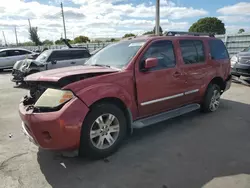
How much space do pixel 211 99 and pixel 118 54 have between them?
2.64 meters

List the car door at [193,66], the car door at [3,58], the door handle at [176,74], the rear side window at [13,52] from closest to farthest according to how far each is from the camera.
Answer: the door handle at [176,74], the car door at [193,66], the car door at [3,58], the rear side window at [13,52]

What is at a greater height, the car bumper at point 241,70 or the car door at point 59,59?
the car door at point 59,59

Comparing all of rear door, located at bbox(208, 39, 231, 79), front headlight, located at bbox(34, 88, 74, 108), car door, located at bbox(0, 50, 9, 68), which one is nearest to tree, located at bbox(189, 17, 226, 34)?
car door, located at bbox(0, 50, 9, 68)

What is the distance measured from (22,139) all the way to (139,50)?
268 cm

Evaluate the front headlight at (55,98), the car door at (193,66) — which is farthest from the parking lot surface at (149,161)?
the front headlight at (55,98)

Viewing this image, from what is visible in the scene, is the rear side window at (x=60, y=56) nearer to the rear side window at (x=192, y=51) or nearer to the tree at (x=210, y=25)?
the rear side window at (x=192, y=51)

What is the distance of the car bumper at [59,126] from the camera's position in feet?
9.03

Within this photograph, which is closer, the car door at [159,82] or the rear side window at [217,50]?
the car door at [159,82]

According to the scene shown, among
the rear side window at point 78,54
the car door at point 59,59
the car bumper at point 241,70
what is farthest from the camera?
the rear side window at point 78,54

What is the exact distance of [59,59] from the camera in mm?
9797

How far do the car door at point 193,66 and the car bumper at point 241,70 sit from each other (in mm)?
4240

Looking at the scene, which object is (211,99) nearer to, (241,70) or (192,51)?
(192,51)

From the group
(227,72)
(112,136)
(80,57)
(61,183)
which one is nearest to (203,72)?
(227,72)

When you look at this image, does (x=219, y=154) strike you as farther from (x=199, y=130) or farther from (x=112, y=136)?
(x=112, y=136)
